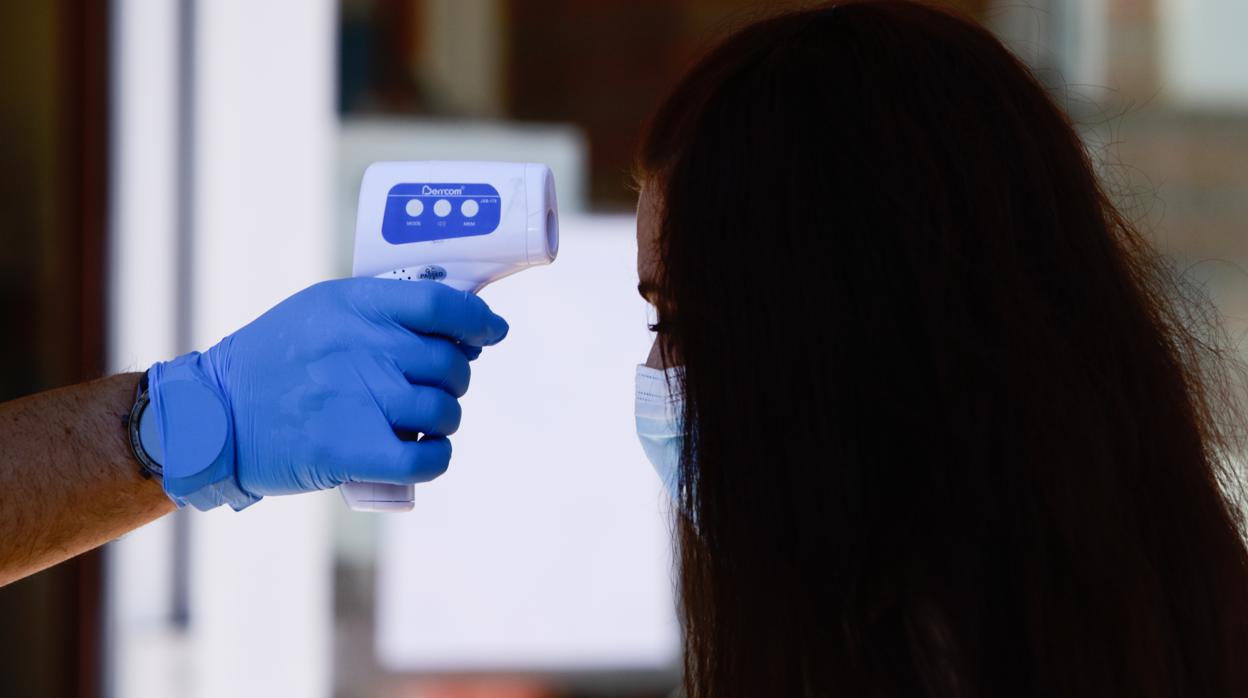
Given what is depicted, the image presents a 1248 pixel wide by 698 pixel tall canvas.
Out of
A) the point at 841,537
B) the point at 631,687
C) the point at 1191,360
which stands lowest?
the point at 631,687

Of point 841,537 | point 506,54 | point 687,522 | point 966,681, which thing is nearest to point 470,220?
point 687,522

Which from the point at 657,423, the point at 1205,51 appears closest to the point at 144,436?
the point at 657,423

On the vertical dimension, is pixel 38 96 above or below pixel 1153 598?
above

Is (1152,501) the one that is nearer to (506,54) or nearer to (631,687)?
(631,687)

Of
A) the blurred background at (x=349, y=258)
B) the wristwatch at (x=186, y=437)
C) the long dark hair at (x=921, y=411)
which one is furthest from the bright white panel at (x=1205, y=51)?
the wristwatch at (x=186, y=437)

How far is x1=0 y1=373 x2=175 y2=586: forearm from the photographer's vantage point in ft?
3.76

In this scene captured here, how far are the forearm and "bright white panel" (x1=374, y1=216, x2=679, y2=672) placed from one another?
42.2 inches

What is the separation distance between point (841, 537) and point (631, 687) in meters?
1.70

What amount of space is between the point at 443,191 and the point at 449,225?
0.04 metres

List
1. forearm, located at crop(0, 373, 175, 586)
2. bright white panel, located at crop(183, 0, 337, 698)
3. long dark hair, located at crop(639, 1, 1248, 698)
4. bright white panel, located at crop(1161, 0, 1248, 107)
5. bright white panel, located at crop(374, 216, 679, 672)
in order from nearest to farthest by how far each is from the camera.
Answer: long dark hair, located at crop(639, 1, 1248, 698) < forearm, located at crop(0, 373, 175, 586) < bright white panel, located at crop(183, 0, 337, 698) < bright white panel, located at crop(374, 216, 679, 672) < bright white panel, located at crop(1161, 0, 1248, 107)

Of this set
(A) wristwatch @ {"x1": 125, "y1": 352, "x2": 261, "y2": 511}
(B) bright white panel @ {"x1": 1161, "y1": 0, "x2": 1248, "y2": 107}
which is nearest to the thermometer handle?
(A) wristwatch @ {"x1": 125, "y1": 352, "x2": 261, "y2": 511}

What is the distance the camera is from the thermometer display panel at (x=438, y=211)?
1.07 meters

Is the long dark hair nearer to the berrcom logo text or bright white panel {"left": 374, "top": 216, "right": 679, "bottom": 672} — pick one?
the berrcom logo text

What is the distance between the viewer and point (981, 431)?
2.60ft
